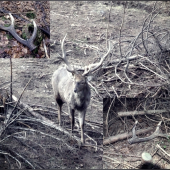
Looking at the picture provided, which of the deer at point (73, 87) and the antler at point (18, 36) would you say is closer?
the deer at point (73, 87)

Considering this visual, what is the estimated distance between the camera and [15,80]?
277 inches

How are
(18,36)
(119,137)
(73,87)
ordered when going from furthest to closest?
(18,36), (119,137), (73,87)

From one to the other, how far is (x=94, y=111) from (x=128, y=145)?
1101 millimetres

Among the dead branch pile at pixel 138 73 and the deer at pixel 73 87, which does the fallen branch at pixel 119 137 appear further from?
the dead branch pile at pixel 138 73

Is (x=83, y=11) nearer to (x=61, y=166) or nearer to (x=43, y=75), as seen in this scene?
(x=43, y=75)

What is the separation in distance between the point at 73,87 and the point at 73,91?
0.29 ft

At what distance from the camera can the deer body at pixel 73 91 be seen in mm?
4828

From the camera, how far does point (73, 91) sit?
4980 mm

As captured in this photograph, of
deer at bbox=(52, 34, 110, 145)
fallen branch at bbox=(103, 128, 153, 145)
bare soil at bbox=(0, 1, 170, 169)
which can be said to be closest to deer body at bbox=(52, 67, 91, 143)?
deer at bbox=(52, 34, 110, 145)

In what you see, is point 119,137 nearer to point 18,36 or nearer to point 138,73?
point 138,73

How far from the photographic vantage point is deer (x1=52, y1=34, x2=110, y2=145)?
15.8ft

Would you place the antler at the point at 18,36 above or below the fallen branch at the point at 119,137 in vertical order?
above

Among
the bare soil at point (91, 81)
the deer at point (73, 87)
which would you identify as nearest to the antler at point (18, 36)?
the bare soil at point (91, 81)

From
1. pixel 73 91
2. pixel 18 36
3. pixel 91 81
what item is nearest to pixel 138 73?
pixel 91 81
